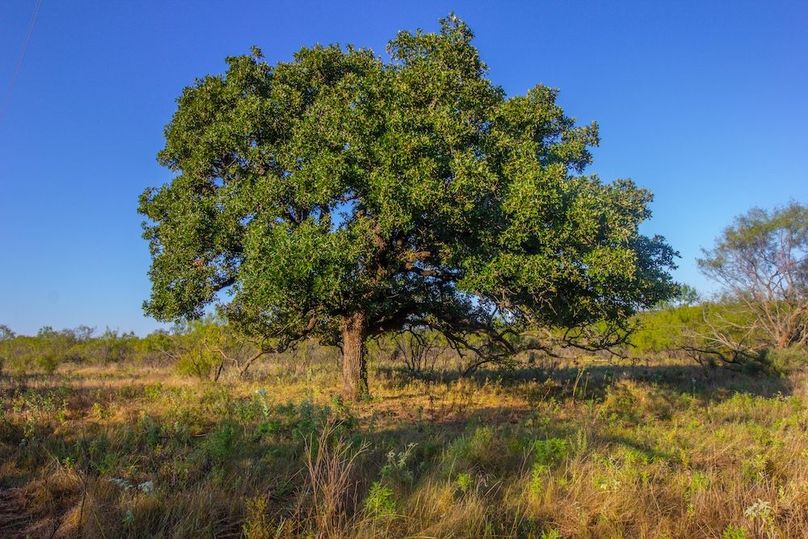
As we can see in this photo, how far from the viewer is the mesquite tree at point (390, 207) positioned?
383 inches

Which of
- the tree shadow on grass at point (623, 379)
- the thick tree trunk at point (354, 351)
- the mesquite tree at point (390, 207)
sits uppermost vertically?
the mesquite tree at point (390, 207)

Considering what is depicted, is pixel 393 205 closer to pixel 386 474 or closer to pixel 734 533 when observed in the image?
pixel 386 474

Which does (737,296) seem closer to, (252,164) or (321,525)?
(252,164)

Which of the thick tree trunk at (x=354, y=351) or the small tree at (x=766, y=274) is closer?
the thick tree trunk at (x=354, y=351)

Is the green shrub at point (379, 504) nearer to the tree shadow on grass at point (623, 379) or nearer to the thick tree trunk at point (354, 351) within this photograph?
the thick tree trunk at point (354, 351)

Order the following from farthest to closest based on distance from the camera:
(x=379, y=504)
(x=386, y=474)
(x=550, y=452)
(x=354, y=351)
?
(x=354, y=351) < (x=550, y=452) < (x=386, y=474) < (x=379, y=504)

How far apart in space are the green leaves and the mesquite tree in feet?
0.14

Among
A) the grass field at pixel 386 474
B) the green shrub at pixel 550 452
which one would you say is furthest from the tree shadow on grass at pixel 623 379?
the green shrub at pixel 550 452

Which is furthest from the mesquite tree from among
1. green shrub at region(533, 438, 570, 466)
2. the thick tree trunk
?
green shrub at region(533, 438, 570, 466)

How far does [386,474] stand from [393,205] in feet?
17.9

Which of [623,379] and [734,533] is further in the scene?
[623,379]

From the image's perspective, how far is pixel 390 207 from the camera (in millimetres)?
9750

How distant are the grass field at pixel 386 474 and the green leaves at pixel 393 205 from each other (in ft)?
8.14

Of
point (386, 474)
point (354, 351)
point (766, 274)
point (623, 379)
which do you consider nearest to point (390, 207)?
point (354, 351)
